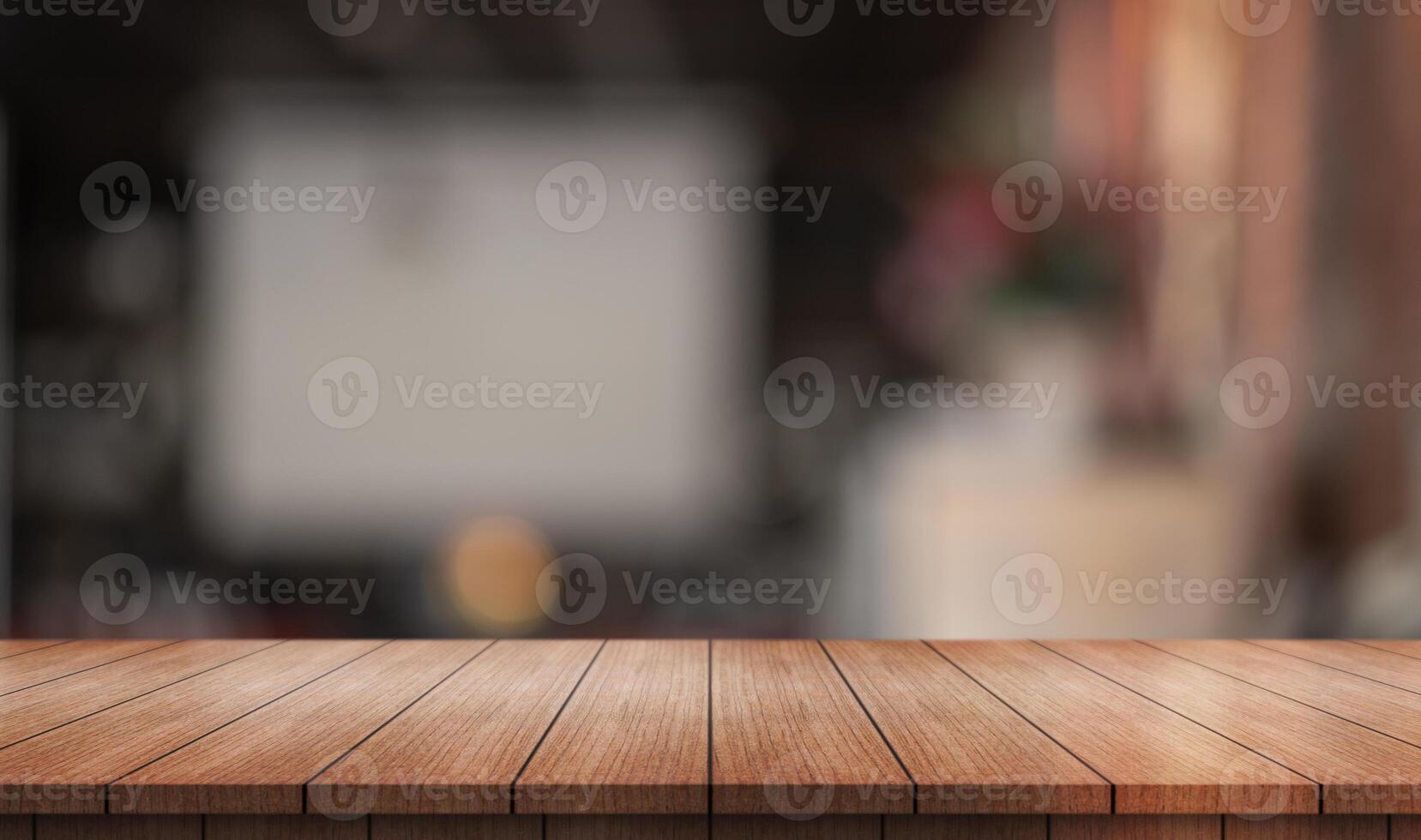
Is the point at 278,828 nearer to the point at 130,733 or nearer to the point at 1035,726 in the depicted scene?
the point at 130,733

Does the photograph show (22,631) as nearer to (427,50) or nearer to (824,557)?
(427,50)

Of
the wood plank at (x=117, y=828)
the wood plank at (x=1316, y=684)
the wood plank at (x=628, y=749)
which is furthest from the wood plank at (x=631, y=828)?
the wood plank at (x=1316, y=684)

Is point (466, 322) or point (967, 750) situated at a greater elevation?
point (466, 322)

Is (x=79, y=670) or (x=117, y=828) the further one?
(x=79, y=670)

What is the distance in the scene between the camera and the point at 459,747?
828 mm

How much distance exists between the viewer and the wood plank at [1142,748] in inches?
29.1

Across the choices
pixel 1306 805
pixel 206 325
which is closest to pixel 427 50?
pixel 206 325

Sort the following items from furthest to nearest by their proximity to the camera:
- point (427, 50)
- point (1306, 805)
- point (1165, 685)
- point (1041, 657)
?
point (427, 50)
point (1041, 657)
point (1165, 685)
point (1306, 805)

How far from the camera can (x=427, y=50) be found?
1.42 m

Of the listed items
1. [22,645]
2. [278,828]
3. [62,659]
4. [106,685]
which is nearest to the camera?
[278,828]

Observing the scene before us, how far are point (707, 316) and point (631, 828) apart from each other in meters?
0.83

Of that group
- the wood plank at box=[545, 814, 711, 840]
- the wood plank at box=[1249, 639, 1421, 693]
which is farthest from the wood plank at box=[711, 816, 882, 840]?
the wood plank at box=[1249, 639, 1421, 693]

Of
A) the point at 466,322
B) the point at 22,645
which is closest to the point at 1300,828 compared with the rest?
the point at 466,322

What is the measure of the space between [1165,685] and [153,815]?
102 centimetres
